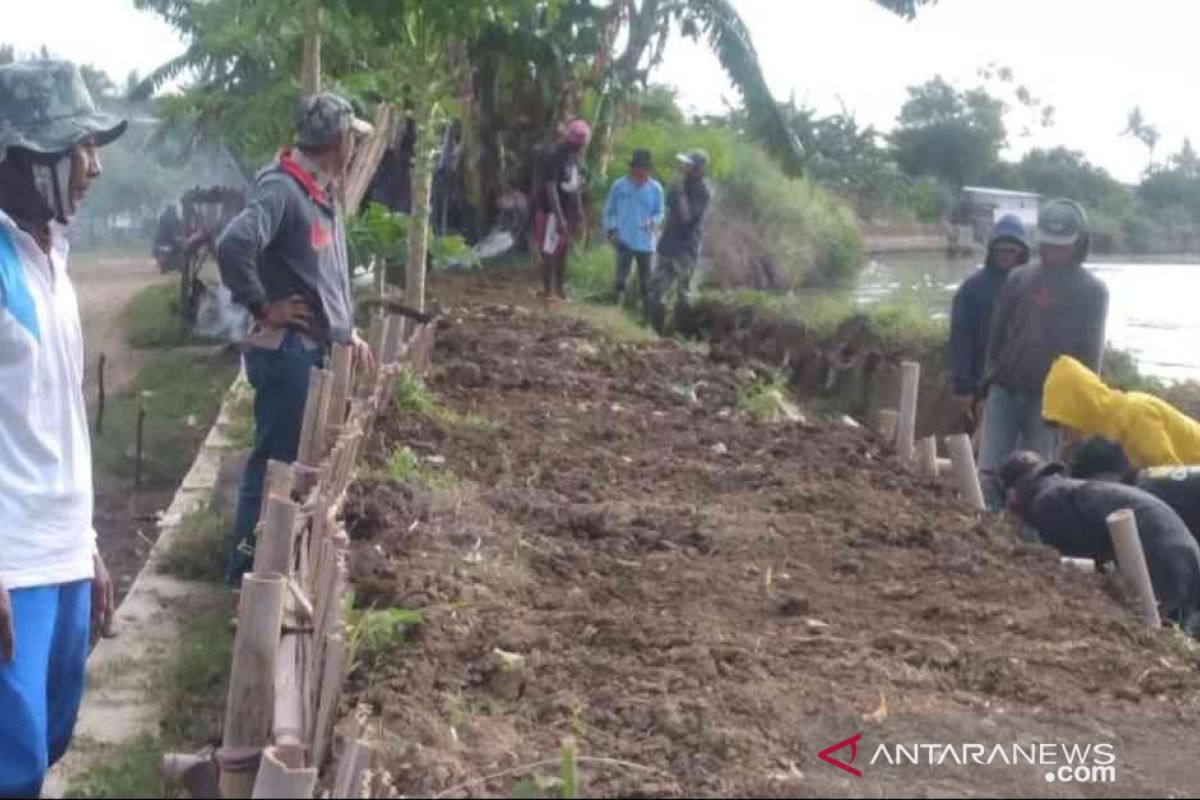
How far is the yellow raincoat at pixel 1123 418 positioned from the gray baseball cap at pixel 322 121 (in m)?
3.67

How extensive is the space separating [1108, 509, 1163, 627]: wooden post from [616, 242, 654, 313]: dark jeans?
1006 cm

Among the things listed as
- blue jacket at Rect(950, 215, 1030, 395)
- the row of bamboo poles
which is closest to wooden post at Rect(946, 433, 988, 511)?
blue jacket at Rect(950, 215, 1030, 395)

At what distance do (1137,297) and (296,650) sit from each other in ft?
68.3

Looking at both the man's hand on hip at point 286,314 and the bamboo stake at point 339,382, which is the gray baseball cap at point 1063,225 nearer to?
the bamboo stake at point 339,382

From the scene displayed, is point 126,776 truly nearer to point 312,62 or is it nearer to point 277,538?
point 277,538

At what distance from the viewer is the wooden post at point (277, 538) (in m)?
4.53

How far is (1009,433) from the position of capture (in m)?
9.23

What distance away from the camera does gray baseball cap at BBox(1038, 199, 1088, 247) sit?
345 inches

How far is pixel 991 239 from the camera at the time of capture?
1010 centimetres

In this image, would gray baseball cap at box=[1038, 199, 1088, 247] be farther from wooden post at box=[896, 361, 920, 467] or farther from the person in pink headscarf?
the person in pink headscarf

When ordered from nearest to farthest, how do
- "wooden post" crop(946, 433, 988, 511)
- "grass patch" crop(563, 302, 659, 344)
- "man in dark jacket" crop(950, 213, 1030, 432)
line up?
1. "wooden post" crop(946, 433, 988, 511)
2. "man in dark jacket" crop(950, 213, 1030, 432)
3. "grass patch" crop(563, 302, 659, 344)

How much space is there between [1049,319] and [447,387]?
9.85ft

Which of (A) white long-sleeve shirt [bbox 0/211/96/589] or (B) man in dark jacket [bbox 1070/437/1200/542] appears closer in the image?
(A) white long-sleeve shirt [bbox 0/211/96/589]

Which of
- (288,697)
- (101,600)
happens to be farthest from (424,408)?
(288,697)
